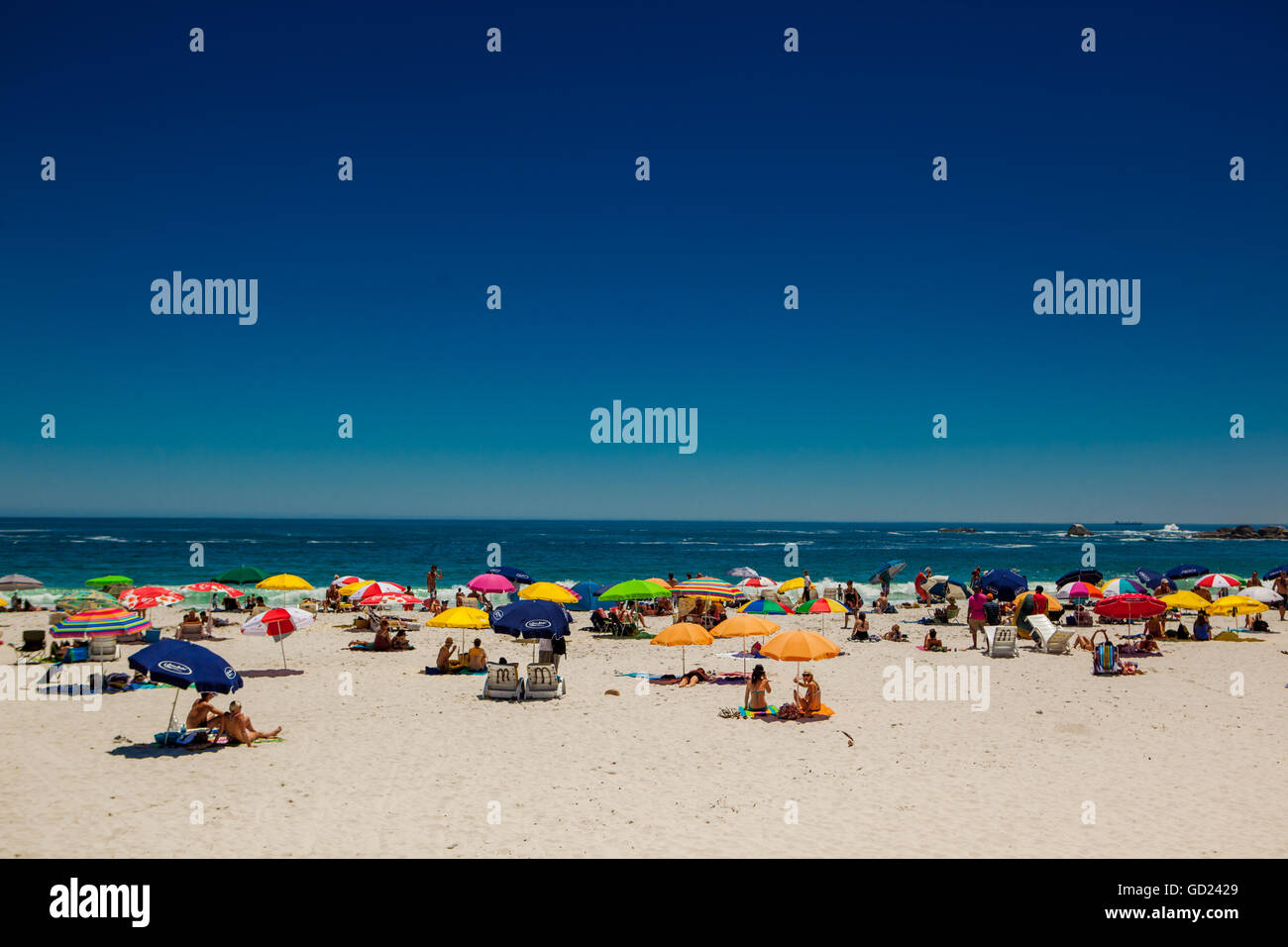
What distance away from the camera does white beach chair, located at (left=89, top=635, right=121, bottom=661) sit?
58.9 ft

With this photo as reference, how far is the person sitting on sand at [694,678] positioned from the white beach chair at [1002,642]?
27.1ft

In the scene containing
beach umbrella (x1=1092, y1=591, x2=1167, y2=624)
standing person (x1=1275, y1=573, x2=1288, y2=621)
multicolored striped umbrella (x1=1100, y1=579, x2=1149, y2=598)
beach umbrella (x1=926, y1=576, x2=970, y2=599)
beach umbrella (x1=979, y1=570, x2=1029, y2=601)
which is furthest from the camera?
beach umbrella (x1=926, y1=576, x2=970, y2=599)

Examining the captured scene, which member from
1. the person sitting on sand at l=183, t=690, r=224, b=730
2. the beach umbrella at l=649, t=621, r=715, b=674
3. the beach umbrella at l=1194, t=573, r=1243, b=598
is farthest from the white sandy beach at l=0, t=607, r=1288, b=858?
the beach umbrella at l=1194, t=573, r=1243, b=598

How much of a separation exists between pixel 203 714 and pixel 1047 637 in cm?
2021

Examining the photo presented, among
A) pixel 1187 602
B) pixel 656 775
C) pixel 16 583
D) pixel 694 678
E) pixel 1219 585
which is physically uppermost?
pixel 16 583

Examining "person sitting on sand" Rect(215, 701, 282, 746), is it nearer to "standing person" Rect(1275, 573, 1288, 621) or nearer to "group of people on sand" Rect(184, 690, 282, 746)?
"group of people on sand" Rect(184, 690, 282, 746)

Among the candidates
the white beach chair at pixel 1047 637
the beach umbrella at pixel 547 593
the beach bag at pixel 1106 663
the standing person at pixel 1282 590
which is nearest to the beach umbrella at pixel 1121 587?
the white beach chair at pixel 1047 637

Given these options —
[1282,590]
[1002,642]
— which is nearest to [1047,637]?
[1002,642]

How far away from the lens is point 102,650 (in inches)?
708

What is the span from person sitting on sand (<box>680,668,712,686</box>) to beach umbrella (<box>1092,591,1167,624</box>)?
37.7ft

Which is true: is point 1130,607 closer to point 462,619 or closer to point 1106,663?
point 1106,663
